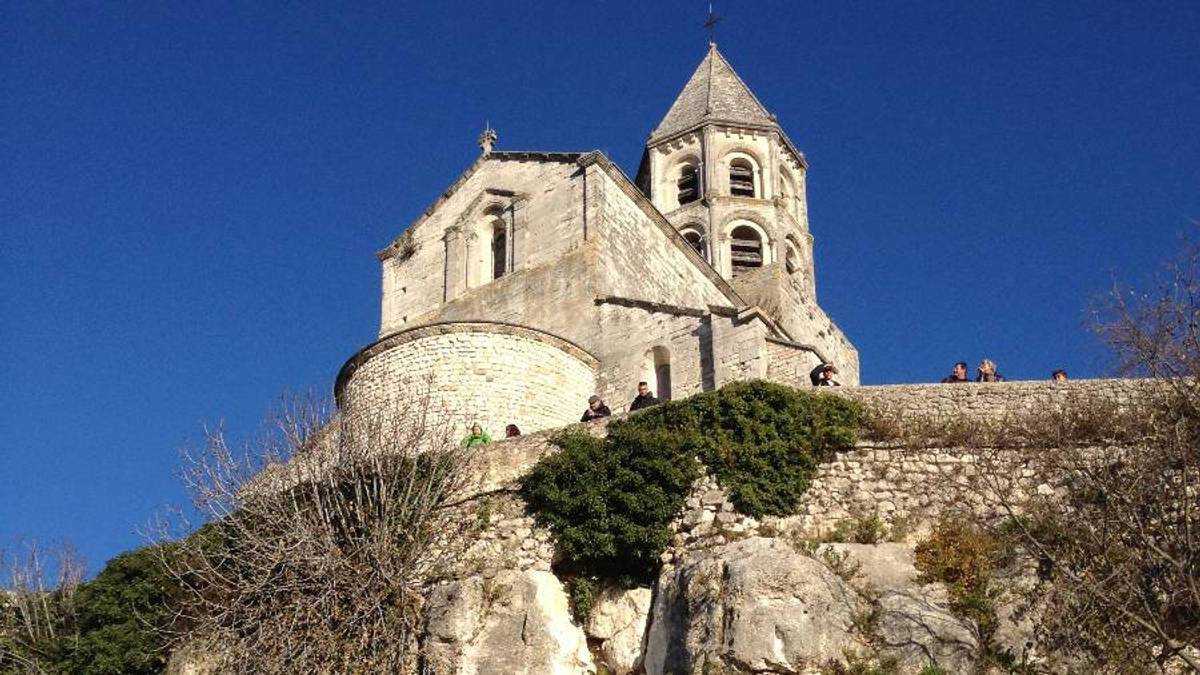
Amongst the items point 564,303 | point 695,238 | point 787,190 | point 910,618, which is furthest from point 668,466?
point 787,190

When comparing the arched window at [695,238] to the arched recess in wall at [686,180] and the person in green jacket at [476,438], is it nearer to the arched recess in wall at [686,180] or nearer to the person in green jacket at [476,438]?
the arched recess in wall at [686,180]

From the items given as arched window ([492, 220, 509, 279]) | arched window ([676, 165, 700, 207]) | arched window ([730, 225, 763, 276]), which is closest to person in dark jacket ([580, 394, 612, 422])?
arched window ([492, 220, 509, 279])

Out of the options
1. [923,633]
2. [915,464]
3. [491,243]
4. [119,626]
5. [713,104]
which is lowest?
[923,633]

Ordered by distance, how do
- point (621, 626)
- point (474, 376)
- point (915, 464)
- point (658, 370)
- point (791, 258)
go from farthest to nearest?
point (791, 258) → point (658, 370) → point (474, 376) → point (915, 464) → point (621, 626)

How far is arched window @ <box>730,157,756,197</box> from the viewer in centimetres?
4358

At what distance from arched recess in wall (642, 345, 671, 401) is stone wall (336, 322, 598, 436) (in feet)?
4.08

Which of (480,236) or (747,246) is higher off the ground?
(747,246)

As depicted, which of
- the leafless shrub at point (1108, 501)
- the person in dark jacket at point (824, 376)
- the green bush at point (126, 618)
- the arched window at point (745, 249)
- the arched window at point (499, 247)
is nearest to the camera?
the leafless shrub at point (1108, 501)

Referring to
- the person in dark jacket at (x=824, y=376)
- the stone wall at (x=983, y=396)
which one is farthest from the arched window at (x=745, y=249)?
the stone wall at (x=983, y=396)

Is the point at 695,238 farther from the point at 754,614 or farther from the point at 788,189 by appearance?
the point at 754,614

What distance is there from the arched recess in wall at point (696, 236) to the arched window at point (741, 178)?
5.94 feet

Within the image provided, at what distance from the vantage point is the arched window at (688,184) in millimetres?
43625

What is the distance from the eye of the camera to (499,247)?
104ft

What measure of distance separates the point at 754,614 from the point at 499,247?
1599 centimetres
